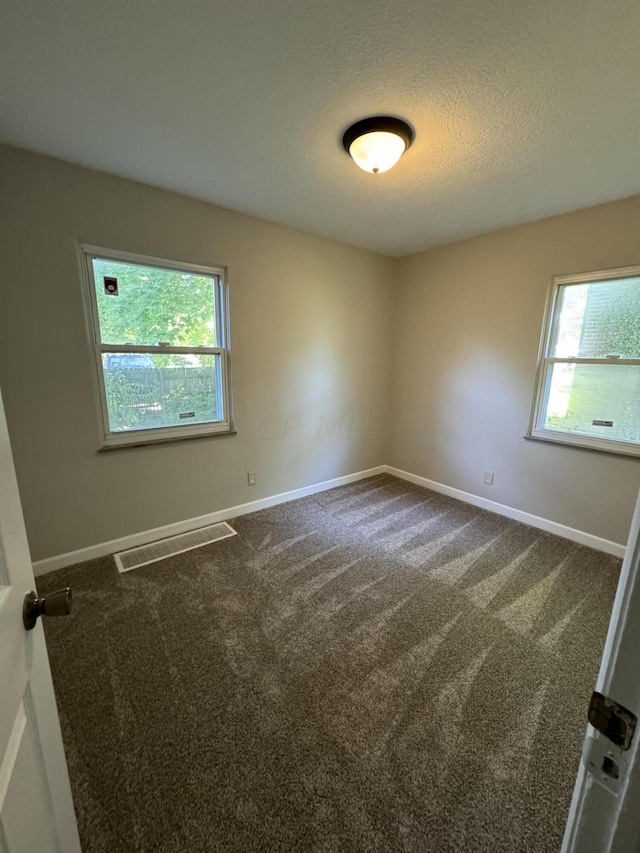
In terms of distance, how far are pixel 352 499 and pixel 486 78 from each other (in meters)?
2.98

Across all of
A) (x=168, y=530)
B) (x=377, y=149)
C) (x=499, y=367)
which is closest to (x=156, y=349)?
(x=168, y=530)

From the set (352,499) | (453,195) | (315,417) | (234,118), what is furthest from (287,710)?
(453,195)

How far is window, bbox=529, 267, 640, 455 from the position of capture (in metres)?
2.37

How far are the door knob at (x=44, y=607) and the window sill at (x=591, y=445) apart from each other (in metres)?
3.15

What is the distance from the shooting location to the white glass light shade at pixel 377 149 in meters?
1.62

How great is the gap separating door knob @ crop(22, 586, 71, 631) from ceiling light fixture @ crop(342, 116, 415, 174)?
2.07m

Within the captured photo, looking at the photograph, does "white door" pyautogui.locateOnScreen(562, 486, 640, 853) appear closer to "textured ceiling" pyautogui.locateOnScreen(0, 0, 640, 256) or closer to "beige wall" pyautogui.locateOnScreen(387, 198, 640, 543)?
"textured ceiling" pyautogui.locateOnScreen(0, 0, 640, 256)

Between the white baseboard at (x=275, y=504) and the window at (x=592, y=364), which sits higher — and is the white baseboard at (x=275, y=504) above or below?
below

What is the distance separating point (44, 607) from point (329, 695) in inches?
49.3

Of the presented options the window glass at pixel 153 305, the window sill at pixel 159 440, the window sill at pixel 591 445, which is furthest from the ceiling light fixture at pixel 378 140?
the window sill at pixel 591 445

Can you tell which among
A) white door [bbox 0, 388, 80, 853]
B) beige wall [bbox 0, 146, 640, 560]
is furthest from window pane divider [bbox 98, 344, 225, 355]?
white door [bbox 0, 388, 80, 853]

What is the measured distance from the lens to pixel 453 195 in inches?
89.3

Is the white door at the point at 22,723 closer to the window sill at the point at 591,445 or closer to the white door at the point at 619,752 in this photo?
the white door at the point at 619,752

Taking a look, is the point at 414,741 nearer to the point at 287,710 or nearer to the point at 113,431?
→ the point at 287,710
